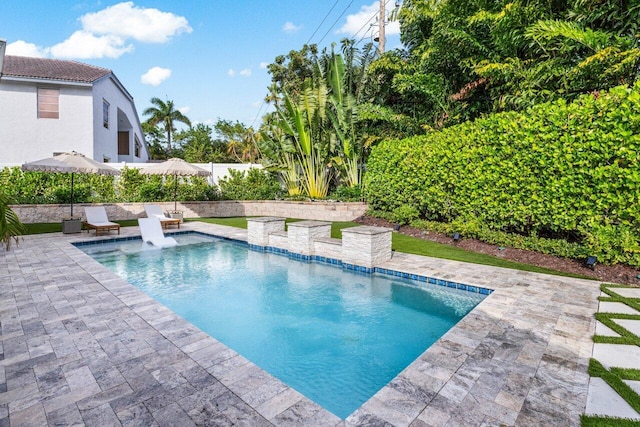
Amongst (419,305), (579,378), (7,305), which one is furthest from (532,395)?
(7,305)

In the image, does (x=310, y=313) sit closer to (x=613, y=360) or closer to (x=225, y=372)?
(x=225, y=372)

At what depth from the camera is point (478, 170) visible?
33.1 ft

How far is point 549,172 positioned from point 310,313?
6.75 metres

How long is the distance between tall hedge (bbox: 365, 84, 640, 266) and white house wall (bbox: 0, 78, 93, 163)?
66.7ft

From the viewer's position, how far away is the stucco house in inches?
787

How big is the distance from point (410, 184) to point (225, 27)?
1571 centimetres

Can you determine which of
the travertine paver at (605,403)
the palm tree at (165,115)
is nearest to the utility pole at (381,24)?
the travertine paver at (605,403)

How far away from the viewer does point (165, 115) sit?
141 feet

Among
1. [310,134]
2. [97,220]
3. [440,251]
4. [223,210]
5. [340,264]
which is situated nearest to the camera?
[340,264]

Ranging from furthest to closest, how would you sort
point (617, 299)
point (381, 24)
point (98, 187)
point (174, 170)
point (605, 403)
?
point (381, 24)
point (98, 187)
point (174, 170)
point (617, 299)
point (605, 403)

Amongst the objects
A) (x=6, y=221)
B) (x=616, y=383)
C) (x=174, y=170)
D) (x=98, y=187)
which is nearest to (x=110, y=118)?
(x=98, y=187)

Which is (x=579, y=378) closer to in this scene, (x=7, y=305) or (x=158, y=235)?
(x=7, y=305)

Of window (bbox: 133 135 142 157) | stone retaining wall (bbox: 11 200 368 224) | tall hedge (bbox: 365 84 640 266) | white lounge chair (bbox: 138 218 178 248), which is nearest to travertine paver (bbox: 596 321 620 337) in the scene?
tall hedge (bbox: 365 84 640 266)

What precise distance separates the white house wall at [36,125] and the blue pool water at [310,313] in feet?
47.9
